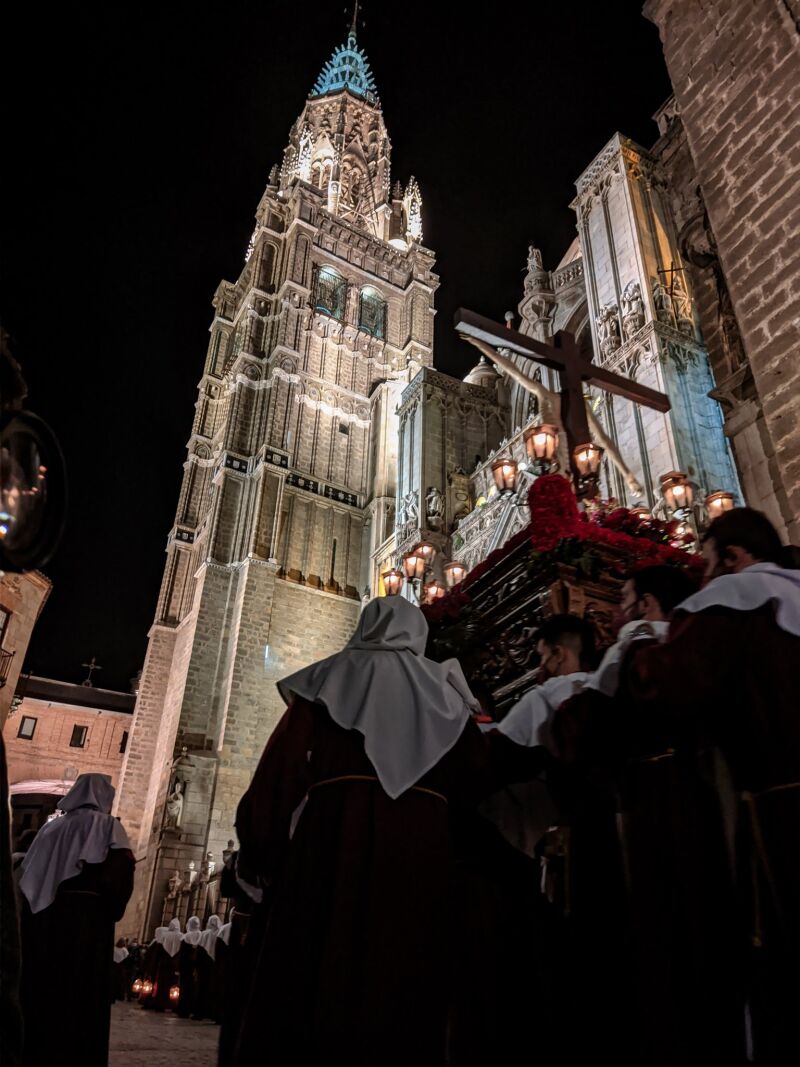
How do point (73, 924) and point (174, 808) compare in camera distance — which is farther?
point (174, 808)

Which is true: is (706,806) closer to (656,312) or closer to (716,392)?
(716,392)

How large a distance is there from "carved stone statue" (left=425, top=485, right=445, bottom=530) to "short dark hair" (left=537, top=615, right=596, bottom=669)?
17.9 m

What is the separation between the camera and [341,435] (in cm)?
3014

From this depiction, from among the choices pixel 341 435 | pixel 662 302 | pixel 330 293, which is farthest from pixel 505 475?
pixel 330 293

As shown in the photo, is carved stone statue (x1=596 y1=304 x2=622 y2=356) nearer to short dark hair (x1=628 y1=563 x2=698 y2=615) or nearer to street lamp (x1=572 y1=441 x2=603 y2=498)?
street lamp (x1=572 y1=441 x2=603 y2=498)

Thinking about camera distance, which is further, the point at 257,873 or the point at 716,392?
the point at 716,392

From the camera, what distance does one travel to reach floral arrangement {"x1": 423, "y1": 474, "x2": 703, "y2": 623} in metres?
5.21

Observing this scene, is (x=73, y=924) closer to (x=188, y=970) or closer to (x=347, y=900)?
(x=347, y=900)

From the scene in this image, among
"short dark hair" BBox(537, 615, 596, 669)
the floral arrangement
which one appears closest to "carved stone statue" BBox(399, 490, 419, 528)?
the floral arrangement

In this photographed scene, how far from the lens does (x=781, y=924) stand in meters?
2.07

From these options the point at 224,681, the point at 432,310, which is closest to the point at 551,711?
the point at 224,681

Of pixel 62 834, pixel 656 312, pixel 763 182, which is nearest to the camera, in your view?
pixel 62 834

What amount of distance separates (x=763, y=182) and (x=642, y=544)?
3.83 meters

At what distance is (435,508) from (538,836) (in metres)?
18.7
